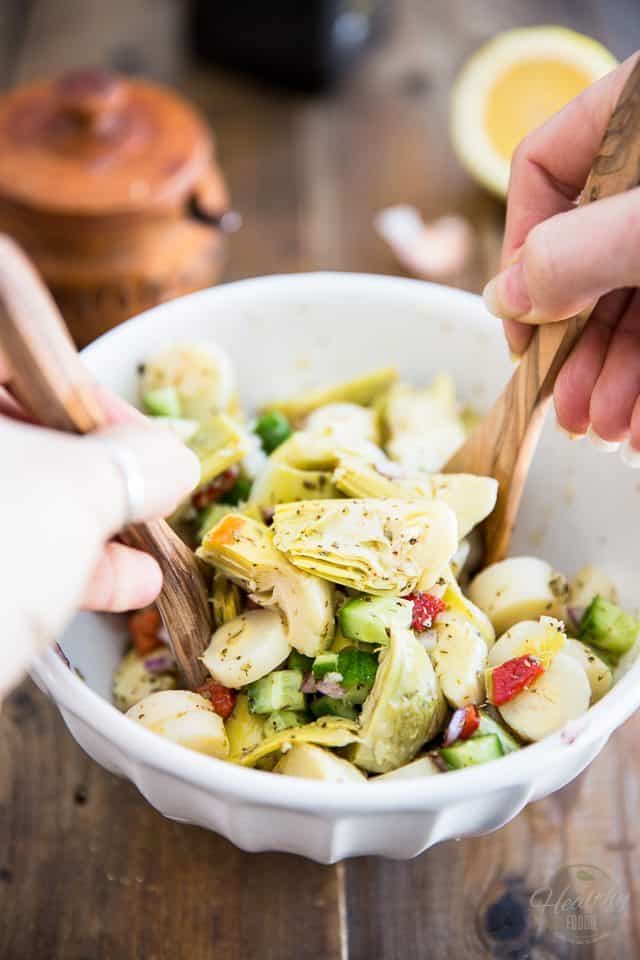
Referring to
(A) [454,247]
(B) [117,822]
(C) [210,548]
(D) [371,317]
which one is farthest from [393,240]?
(B) [117,822]

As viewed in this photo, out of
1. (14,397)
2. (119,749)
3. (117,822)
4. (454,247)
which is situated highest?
(14,397)

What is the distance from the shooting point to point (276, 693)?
→ 802 mm

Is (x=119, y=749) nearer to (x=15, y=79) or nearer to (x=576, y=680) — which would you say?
(x=576, y=680)

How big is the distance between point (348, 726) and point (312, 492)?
237 mm

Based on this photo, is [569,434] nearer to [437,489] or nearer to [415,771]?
[437,489]

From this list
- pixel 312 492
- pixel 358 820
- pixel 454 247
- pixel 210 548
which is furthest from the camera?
pixel 454 247

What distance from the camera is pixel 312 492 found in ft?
3.04

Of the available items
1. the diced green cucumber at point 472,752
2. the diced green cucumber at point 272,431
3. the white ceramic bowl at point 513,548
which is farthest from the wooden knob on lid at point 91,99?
the diced green cucumber at point 472,752

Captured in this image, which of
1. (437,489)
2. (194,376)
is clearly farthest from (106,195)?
(437,489)

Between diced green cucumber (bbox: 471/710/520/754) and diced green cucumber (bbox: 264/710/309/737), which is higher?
diced green cucumber (bbox: 471/710/520/754)

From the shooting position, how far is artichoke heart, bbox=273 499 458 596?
0.78 m

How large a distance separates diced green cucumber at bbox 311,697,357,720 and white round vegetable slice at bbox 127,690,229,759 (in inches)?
3.2

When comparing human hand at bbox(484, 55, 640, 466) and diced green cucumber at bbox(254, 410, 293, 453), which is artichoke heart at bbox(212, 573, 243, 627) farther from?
human hand at bbox(484, 55, 640, 466)

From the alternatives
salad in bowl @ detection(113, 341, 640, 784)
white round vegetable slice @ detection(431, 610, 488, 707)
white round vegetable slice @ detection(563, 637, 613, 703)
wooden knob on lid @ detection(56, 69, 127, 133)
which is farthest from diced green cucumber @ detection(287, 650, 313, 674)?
wooden knob on lid @ detection(56, 69, 127, 133)
